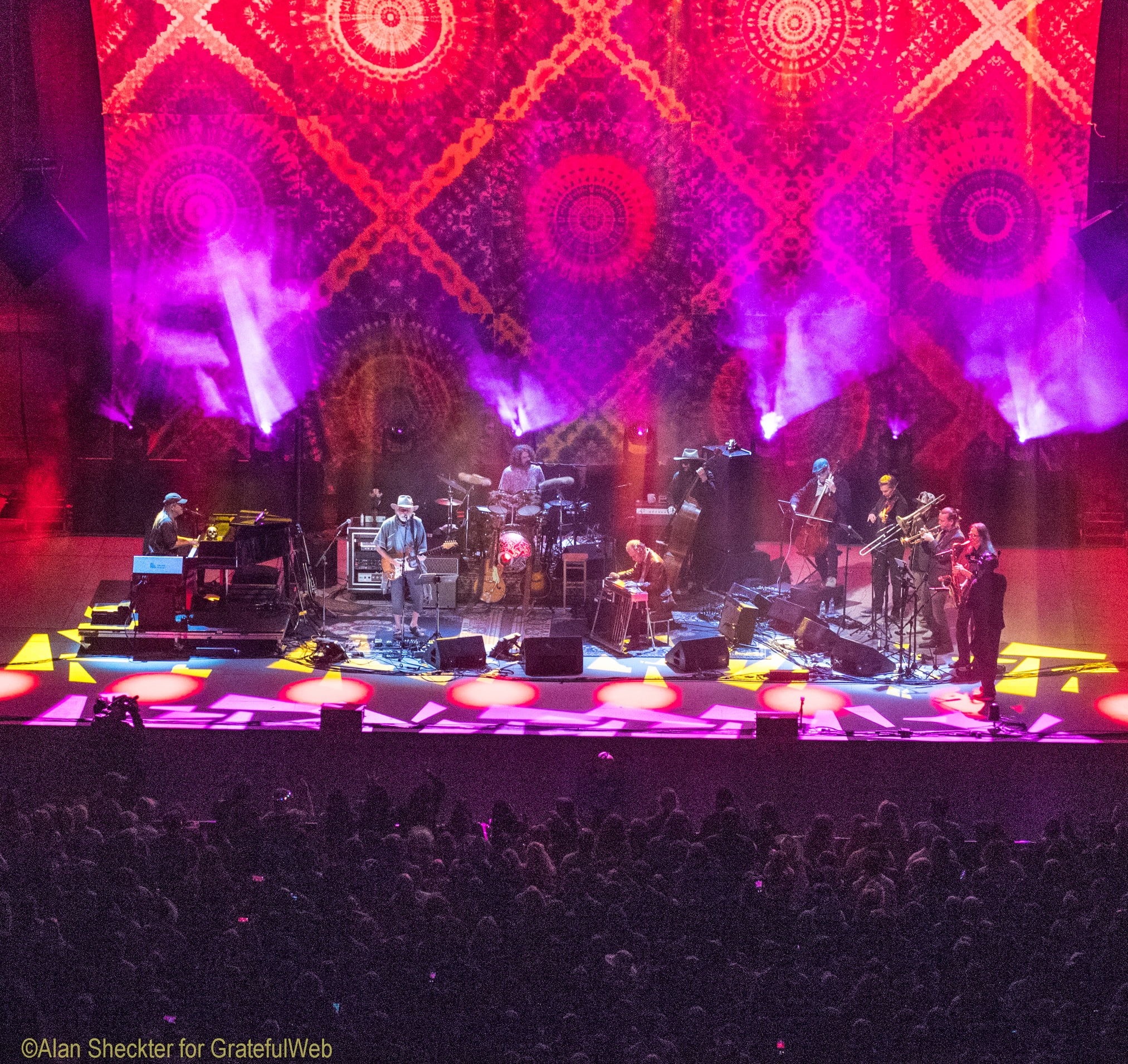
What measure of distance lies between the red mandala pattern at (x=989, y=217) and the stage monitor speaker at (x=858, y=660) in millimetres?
4730

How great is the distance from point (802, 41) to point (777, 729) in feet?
24.1

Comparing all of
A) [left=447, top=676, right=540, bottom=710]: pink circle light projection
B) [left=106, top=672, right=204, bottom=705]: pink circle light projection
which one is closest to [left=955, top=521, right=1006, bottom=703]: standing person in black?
[left=447, top=676, right=540, bottom=710]: pink circle light projection

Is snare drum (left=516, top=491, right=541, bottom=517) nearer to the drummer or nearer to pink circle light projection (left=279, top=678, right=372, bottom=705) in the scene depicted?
the drummer

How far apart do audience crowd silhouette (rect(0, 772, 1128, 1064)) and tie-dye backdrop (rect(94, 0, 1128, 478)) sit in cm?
744

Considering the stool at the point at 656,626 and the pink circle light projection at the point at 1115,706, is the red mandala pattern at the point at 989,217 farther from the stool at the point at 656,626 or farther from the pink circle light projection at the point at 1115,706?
the pink circle light projection at the point at 1115,706

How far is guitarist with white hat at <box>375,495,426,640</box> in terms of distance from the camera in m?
9.47

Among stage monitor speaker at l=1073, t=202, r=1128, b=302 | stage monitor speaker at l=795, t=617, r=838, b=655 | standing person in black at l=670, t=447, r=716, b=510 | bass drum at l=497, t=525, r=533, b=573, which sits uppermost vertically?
stage monitor speaker at l=1073, t=202, r=1128, b=302

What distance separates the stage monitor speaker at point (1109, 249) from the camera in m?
11.0

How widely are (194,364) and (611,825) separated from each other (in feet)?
28.2

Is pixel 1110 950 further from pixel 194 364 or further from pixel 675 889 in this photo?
pixel 194 364

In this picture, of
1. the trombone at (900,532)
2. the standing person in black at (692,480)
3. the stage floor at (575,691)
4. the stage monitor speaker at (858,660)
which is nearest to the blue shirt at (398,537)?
the stage floor at (575,691)

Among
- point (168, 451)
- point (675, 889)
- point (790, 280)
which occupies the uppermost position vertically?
point (790, 280)

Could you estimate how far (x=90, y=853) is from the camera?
4.79 meters

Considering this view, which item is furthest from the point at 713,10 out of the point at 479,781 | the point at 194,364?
the point at 479,781
